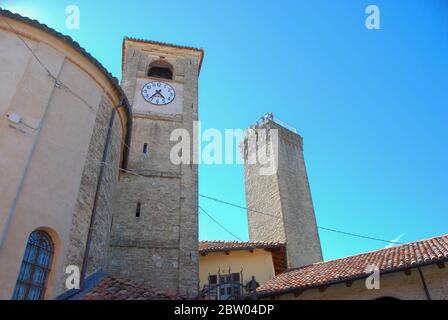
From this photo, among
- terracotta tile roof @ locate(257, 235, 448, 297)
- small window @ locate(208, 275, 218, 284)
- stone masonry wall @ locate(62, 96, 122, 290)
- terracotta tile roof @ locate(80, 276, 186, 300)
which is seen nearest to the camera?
terracotta tile roof @ locate(80, 276, 186, 300)

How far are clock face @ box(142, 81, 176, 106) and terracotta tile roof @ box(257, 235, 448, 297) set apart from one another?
9.25m

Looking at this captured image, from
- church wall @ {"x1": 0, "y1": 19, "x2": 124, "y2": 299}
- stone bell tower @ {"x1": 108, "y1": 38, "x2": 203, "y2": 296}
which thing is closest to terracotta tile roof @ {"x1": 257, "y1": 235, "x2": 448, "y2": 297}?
stone bell tower @ {"x1": 108, "y1": 38, "x2": 203, "y2": 296}

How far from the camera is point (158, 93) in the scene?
18141 millimetres

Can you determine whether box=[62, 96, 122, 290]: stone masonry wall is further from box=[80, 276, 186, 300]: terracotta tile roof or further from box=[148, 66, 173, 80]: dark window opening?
box=[148, 66, 173, 80]: dark window opening

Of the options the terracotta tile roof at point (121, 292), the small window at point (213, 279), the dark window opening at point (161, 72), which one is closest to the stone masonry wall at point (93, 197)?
the terracotta tile roof at point (121, 292)

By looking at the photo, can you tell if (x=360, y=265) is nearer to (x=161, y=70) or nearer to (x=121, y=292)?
(x=121, y=292)

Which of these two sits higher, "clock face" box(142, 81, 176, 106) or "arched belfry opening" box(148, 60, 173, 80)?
"arched belfry opening" box(148, 60, 173, 80)

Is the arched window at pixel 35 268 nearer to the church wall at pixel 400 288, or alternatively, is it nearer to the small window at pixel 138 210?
the small window at pixel 138 210

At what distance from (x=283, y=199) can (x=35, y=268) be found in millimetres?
19348

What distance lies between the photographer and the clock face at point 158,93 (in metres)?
17.7

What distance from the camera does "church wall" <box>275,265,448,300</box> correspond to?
34.7ft

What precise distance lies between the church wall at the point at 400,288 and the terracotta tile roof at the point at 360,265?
36 centimetres

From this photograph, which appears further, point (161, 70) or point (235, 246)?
point (161, 70)

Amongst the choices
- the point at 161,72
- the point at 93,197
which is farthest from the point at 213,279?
the point at 161,72
